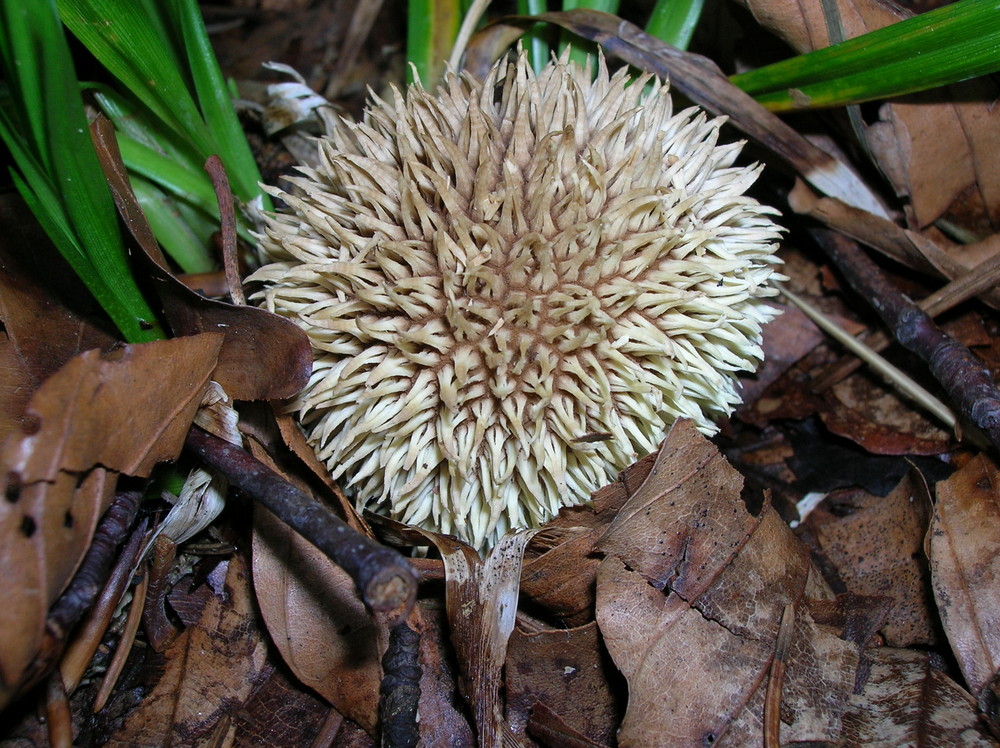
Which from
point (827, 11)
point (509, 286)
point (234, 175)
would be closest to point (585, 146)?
point (509, 286)

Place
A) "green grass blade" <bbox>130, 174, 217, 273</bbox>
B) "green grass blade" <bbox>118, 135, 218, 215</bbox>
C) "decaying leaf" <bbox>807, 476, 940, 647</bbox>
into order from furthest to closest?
"green grass blade" <bbox>130, 174, 217, 273</bbox> → "green grass blade" <bbox>118, 135, 218, 215</bbox> → "decaying leaf" <bbox>807, 476, 940, 647</bbox>

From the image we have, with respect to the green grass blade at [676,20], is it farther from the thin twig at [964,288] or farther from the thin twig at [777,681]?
the thin twig at [777,681]

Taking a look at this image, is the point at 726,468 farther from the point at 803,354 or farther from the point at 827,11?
the point at 827,11

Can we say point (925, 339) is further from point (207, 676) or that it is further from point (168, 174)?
point (168, 174)

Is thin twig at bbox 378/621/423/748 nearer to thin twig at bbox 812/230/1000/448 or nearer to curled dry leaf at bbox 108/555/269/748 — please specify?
curled dry leaf at bbox 108/555/269/748

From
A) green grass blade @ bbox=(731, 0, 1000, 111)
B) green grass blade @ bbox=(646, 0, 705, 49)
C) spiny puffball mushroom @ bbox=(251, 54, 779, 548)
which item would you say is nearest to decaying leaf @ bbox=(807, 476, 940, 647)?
spiny puffball mushroom @ bbox=(251, 54, 779, 548)

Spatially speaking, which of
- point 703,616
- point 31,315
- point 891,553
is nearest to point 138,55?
point 31,315
